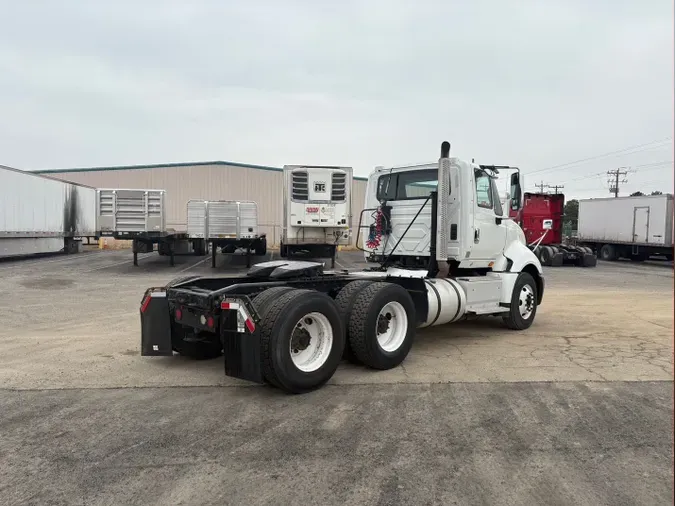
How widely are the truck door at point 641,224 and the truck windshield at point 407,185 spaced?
2198 centimetres

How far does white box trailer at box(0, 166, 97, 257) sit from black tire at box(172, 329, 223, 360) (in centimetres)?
1886

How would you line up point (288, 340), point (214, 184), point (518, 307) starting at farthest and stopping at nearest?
1. point (214, 184)
2. point (518, 307)
3. point (288, 340)

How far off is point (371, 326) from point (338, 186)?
12.5 metres

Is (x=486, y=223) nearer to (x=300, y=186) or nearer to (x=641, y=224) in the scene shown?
(x=300, y=186)

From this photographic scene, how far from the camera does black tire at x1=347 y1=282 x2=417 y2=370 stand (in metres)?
5.68

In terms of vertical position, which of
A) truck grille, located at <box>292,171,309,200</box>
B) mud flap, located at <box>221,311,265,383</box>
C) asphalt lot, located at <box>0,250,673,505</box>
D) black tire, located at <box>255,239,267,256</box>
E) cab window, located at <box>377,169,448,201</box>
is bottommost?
asphalt lot, located at <box>0,250,673,505</box>

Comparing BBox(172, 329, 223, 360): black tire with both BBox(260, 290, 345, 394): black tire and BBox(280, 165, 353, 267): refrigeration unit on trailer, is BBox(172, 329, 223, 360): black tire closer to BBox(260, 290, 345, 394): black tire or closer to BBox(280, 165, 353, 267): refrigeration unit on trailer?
BBox(260, 290, 345, 394): black tire

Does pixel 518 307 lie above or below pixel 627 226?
below

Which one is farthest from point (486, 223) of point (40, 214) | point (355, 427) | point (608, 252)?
point (608, 252)

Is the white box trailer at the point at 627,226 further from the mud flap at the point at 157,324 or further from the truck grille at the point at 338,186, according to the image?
the mud flap at the point at 157,324

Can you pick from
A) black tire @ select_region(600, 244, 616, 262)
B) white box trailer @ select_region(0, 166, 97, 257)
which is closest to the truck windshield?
white box trailer @ select_region(0, 166, 97, 257)

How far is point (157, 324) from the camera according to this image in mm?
5719

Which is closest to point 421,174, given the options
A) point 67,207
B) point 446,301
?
point 446,301

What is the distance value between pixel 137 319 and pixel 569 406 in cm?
743
